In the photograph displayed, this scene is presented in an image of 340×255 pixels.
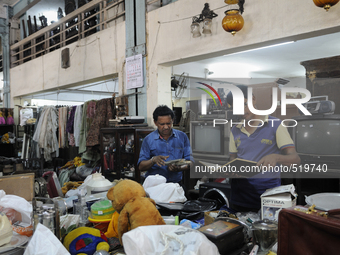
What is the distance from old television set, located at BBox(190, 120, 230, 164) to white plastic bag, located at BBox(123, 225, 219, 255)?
3.34 meters

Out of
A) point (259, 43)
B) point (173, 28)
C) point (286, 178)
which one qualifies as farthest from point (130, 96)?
point (286, 178)

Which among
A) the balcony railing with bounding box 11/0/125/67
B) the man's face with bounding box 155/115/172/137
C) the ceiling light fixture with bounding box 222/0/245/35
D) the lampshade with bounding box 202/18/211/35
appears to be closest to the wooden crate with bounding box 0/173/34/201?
the man's face with bounding box 155/115/172/137

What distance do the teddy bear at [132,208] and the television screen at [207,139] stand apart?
321 cm

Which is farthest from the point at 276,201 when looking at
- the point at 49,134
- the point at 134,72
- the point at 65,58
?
the point at 49,134

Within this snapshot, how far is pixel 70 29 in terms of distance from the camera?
6102 mm

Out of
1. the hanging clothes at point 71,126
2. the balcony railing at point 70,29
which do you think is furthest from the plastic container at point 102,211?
the hanging clothes at point 71,126

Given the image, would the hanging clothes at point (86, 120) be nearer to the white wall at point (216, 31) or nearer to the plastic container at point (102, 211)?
the white wall at point (216, 31)

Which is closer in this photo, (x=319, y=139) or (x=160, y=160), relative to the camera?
(x=160, y=160)

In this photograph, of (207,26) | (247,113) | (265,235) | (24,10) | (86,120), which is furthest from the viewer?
(24,10)

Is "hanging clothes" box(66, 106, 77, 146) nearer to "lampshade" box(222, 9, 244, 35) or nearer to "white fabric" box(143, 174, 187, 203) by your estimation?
"lampshade" box(222, 9, 244, 35)

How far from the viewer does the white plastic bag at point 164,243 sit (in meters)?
0.97

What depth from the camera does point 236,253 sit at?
46.5 inches

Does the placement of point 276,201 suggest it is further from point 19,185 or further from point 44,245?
point 19,185

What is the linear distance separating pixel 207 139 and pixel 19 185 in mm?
3329
